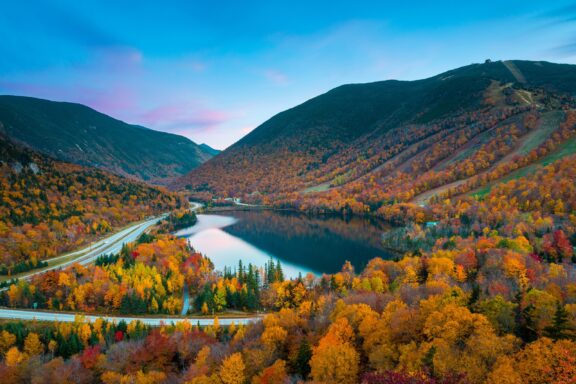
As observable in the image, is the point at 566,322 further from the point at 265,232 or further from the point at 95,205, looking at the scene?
the point at 95,205

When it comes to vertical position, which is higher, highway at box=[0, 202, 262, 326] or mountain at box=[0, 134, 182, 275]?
mountain at box=[0, 134, 182, 275]

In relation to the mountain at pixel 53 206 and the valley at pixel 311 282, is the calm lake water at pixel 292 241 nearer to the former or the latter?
the valley at pixel 311 282

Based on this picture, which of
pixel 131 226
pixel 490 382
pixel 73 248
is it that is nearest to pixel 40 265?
pixel 73 248

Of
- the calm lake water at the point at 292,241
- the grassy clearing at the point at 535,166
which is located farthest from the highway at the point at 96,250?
the grassy clearing at the point at 535,166

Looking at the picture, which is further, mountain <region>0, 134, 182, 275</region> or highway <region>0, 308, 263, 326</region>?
mountain <region>0, 134, 182, 275</region>

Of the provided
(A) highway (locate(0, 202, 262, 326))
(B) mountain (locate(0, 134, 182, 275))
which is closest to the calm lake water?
(B) mountain (locate(0, 134, 182, 275))

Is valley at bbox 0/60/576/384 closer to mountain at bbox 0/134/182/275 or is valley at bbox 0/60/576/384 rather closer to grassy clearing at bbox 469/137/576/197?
mountain at bbox 0/134/182/275
